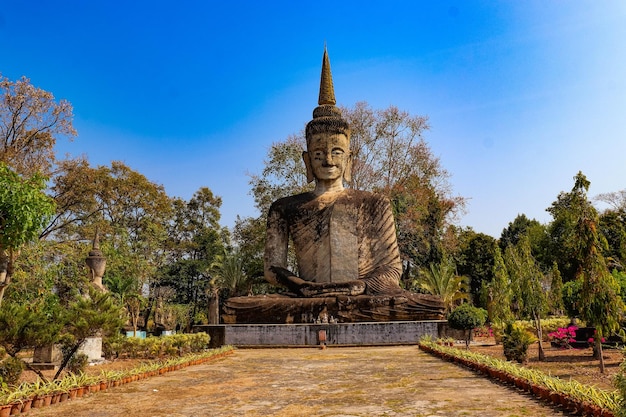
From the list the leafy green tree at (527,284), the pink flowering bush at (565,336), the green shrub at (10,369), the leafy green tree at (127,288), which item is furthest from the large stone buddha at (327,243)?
the leafy green tree at (127,288)

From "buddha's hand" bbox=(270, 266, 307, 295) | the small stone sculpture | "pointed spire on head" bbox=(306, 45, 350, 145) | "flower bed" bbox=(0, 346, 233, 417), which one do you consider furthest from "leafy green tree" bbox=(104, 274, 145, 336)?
"flower bed" bbox=(0, 346, 233, 417)

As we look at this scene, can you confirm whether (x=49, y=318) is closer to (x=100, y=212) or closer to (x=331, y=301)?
(x=331, y=301)

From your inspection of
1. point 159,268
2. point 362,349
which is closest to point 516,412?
point 362,349

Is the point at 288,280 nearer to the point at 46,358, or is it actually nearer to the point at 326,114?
the point at 326,114

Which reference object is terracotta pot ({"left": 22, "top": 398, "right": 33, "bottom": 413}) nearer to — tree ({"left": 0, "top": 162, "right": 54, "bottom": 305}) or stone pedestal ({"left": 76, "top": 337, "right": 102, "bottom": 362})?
tree ({"left": 0, "top": 162, "right": 54, "bottom": 305})

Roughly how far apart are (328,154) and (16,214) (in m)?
8.77

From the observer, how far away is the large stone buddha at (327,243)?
12.7 meters

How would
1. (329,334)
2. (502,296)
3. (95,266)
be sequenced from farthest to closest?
(502,296)
(95,266)
(329,334)

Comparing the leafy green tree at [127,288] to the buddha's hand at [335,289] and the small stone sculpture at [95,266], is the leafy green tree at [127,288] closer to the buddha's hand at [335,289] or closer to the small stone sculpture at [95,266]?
the small stone sculpture at [95,266]

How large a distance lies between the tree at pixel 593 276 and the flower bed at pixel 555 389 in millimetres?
4590

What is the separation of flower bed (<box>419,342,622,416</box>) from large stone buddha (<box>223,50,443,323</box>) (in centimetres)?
620

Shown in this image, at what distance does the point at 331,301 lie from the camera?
12422mm

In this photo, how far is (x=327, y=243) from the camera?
1454 centimetres

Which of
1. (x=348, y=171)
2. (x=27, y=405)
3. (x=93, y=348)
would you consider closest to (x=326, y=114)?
(x=348, y=171)
